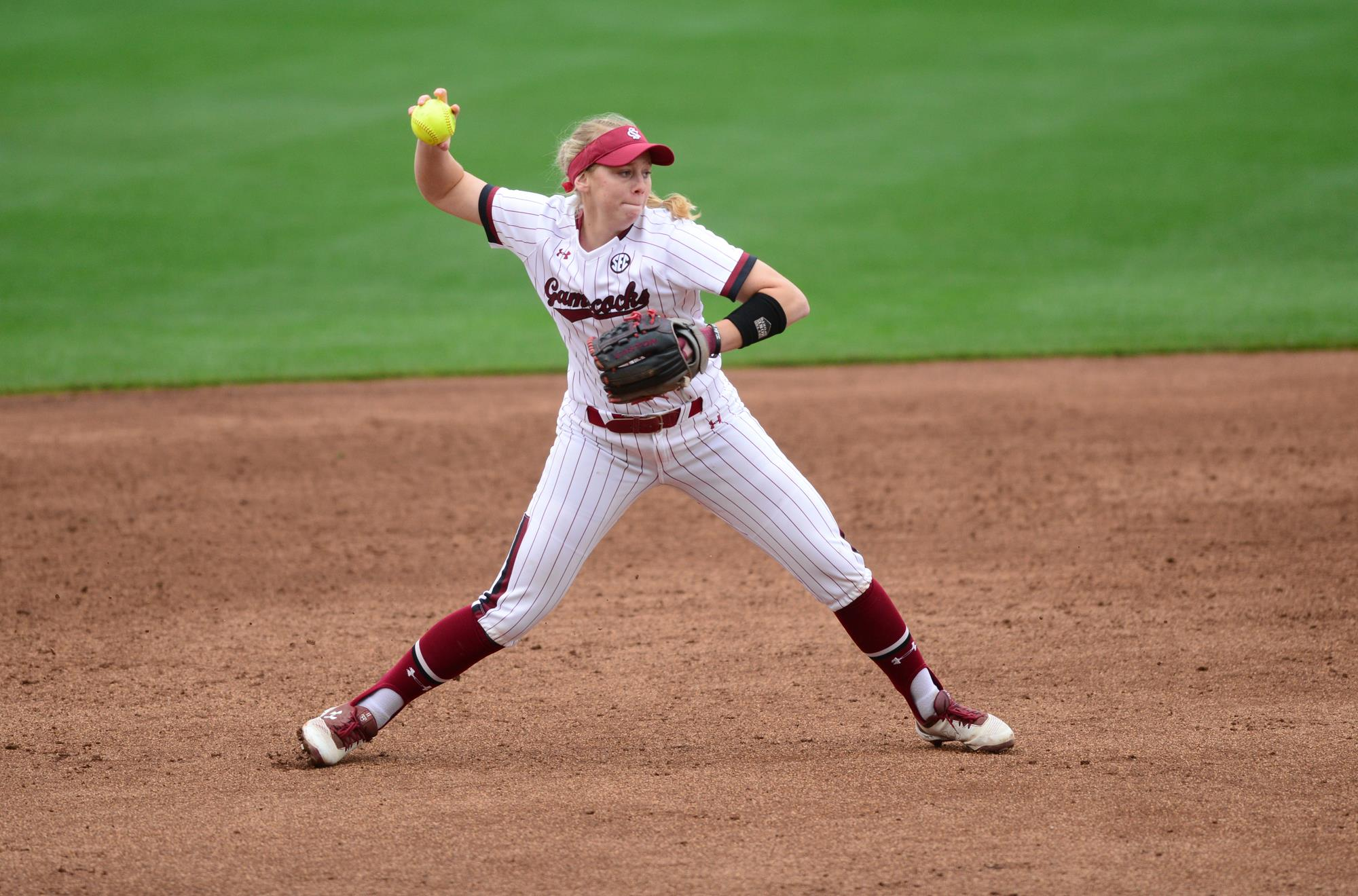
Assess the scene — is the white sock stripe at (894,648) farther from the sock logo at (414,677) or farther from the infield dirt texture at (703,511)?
the sock logo at (414,677)

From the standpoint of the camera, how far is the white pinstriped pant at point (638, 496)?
3.74 meters

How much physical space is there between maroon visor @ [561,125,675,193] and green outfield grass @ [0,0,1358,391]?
637 cm

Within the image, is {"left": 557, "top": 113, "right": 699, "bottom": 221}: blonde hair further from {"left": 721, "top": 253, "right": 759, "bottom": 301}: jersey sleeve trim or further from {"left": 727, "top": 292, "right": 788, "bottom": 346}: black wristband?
{"left": 727, "top": 292, "right": 788, "bottom": 346}: black wristband

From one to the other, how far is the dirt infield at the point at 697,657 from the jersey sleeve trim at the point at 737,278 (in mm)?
1356

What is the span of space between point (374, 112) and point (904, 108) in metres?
6.84

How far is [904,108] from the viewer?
17.2 m

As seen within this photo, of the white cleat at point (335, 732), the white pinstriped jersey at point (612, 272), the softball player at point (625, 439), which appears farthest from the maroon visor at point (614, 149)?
the white cleat at point (335, 732)

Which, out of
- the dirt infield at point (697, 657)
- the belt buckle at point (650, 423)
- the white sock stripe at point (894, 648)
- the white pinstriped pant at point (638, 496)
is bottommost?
the dirt infield at point (697, 657)

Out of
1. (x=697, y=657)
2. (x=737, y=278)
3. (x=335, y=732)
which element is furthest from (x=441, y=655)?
(x=737, y=278)

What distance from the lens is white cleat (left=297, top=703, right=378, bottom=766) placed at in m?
3.84

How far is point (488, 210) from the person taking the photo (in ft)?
12.6

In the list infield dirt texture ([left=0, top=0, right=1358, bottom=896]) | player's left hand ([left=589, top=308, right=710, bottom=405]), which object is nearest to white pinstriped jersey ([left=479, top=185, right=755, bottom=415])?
player's left hand ([left=589, top=308, right=710, bottom=405])

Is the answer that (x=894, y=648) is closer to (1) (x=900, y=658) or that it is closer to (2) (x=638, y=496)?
(1) (x=900, y=658)

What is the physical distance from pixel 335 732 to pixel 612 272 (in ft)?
5.09
